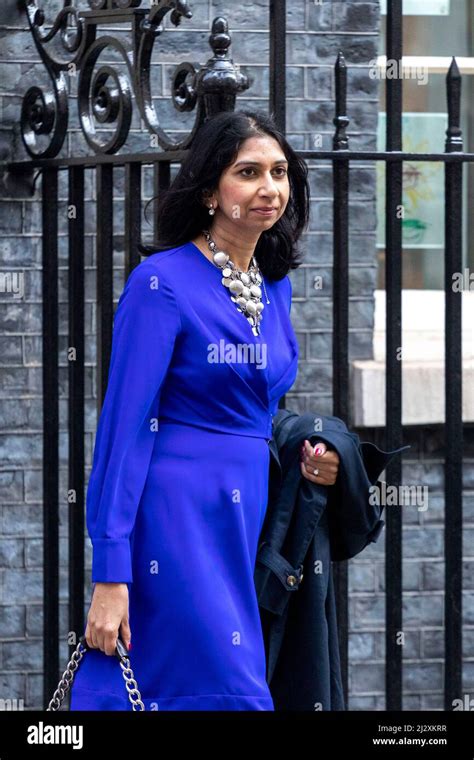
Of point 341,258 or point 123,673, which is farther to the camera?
point 341,258

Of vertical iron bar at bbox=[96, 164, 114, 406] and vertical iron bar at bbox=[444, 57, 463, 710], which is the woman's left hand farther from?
vertical iron bar at bbox=[96, 164, 114, 406]

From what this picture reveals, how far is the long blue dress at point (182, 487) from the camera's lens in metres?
3.64

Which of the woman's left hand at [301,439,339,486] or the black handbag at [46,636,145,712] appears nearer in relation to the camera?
the black handbag at [46,636,145,712]

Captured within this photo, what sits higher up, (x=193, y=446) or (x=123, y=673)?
(x=193, y=446)

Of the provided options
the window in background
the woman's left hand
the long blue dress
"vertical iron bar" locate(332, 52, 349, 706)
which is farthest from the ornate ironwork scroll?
the window in background

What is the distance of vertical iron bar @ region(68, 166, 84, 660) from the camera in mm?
4707

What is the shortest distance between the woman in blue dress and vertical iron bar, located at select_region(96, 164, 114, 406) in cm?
72

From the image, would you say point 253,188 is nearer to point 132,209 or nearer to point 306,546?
point 132,209

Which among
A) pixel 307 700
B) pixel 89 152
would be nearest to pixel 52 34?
pixel 89 152

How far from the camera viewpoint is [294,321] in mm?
5777

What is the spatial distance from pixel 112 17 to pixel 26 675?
2445 mm

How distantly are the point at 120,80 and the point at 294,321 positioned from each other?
5.03ft

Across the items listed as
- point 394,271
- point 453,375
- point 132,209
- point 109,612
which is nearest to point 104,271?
point 132,209

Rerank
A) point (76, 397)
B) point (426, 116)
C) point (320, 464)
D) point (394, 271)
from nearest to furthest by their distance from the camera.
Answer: point (320, 464) < point (394, 271) < point (76, 397) < point (426, 116)
